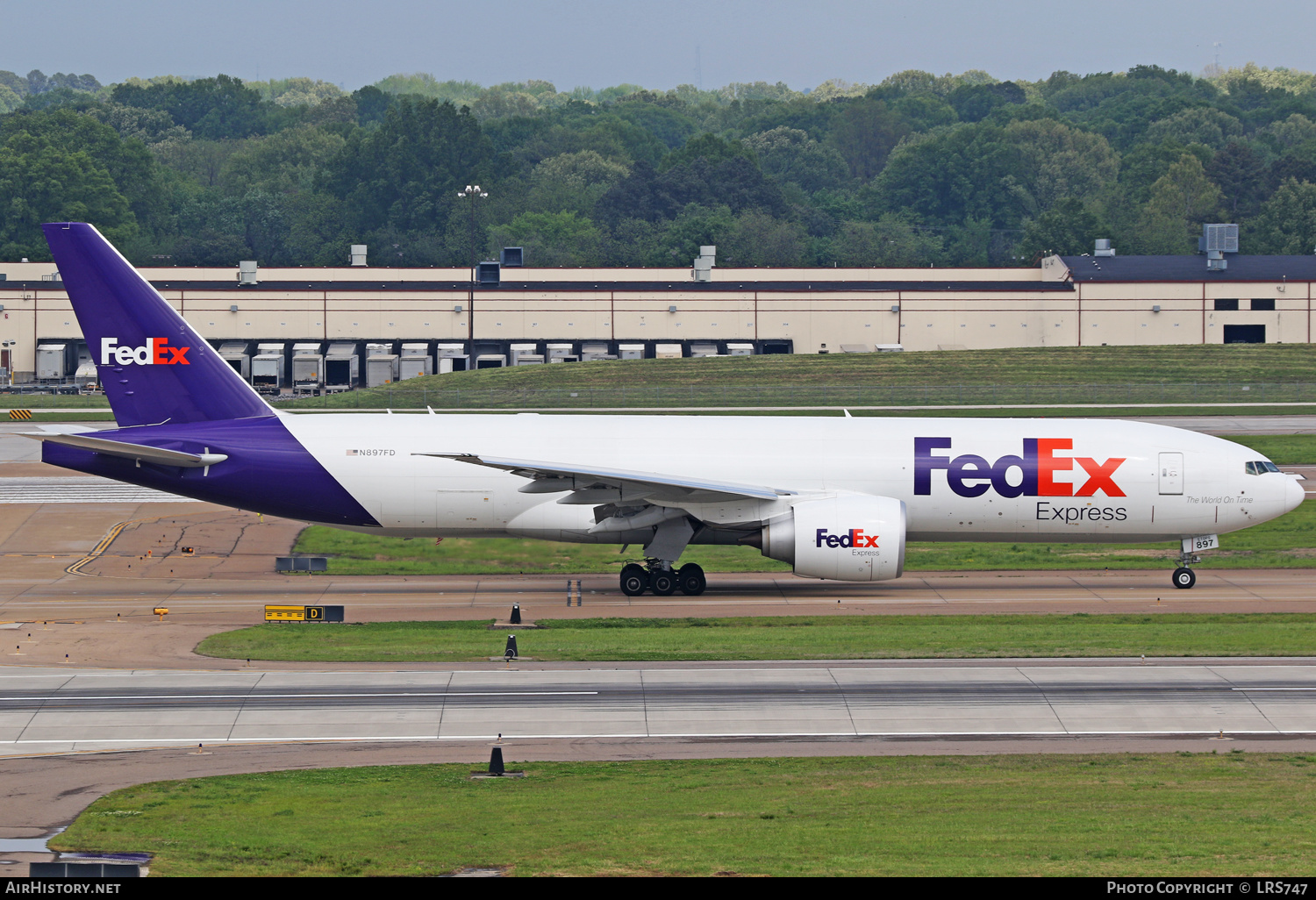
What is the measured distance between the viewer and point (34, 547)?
154 ft

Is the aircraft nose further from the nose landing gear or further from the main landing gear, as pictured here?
the main landing gear

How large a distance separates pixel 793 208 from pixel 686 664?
6531 inches

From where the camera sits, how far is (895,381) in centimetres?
9812

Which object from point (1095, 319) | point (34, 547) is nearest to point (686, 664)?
point (34, 547)

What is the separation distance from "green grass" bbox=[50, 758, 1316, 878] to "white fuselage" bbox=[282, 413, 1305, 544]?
16.2 m

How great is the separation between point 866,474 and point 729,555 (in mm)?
7398

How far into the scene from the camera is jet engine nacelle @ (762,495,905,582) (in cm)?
3778

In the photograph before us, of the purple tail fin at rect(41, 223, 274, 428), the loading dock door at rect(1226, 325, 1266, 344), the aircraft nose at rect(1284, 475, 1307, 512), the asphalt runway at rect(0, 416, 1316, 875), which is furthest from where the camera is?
the loading dock door at rect(1226, 325, 1266, 344)

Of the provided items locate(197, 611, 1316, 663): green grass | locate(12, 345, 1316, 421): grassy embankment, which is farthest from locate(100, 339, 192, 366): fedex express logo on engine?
→ locate(12, 345, 1316, 421): grassy embankment

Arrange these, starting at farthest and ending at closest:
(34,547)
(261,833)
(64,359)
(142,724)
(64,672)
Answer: (64,359)
(34,547)
(64,672)
(142,724)
(261,833)

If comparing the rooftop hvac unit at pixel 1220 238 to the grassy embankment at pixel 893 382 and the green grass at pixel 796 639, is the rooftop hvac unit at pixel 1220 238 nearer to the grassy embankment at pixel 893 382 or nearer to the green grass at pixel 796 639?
the grassy embankment at pixel 893 382

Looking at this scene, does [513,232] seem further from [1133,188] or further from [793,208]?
[1133,188]

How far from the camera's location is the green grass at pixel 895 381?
3460 inches

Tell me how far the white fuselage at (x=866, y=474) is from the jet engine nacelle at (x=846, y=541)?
1.23 m
